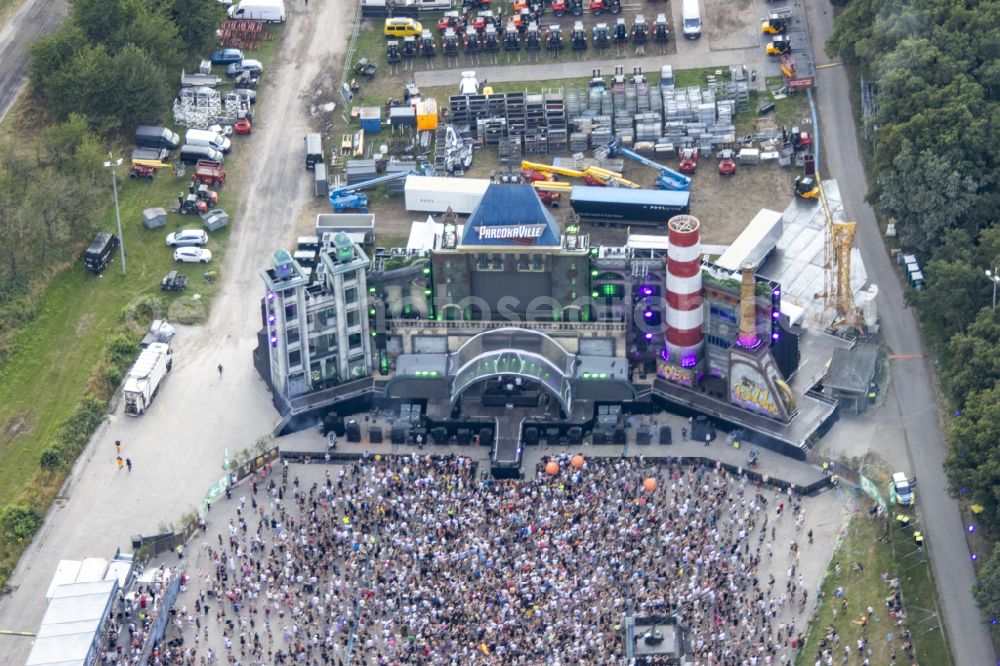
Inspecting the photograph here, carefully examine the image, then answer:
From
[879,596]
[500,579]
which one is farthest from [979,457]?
[500,579]

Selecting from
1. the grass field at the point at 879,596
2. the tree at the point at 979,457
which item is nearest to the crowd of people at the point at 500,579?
the grass field at the point at 879,596

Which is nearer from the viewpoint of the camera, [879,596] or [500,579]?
[879,596]

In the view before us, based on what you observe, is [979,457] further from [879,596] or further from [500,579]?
[500,579]

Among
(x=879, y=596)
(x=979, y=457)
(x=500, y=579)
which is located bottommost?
(x=500, y=579)

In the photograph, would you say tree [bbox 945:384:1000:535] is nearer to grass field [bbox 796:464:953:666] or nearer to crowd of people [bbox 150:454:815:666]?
grass field [bbox 796:464:953:666]

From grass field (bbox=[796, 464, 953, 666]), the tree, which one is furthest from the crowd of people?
the tree

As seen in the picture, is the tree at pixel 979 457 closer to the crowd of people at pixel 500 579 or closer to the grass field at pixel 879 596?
the grass field at pixel 879 596

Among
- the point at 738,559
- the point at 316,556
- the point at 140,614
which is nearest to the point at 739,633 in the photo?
the point at 738,559
